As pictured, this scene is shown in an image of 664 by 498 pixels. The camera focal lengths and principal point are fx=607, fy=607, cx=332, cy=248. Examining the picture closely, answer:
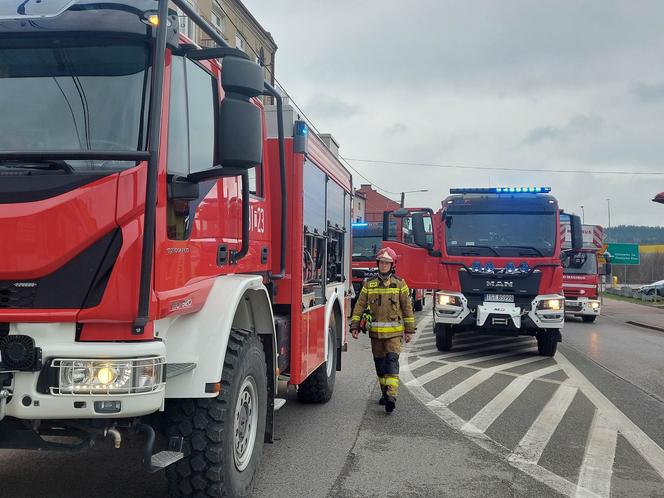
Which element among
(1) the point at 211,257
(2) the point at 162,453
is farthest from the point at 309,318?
(2) the point at 162,453

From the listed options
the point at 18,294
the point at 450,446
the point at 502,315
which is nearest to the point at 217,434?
the point at 18,294

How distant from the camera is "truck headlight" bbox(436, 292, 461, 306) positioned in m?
10.8

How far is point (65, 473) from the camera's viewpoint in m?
4.41

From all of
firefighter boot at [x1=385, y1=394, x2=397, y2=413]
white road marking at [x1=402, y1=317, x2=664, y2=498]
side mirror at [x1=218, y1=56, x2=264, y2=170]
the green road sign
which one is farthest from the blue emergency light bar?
the green road sign

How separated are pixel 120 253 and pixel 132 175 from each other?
0.36 meters

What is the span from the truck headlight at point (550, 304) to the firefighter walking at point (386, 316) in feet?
14.9

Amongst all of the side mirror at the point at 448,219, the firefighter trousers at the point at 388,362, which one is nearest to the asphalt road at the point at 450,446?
the firefighter trousers at the point at 388,362

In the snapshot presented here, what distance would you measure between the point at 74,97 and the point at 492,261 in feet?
28.9

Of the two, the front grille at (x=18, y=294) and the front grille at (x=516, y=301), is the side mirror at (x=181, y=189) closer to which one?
the front grille at (x=18, y=294)

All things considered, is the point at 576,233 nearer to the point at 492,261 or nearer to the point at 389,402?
the point at 492,261

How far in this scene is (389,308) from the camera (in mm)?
6773

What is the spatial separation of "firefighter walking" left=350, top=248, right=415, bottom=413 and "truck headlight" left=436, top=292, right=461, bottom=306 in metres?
4.16

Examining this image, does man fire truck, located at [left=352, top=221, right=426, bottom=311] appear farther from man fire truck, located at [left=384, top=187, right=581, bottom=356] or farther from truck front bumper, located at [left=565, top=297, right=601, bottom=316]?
man fire truck, located at [left=384, top=187, right=581, bottom=356]

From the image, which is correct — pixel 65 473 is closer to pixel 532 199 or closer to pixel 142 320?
pixel 142 320
